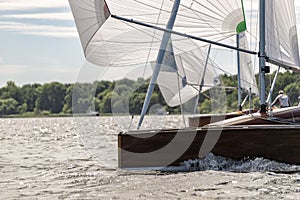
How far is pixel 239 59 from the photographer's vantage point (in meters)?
20.1

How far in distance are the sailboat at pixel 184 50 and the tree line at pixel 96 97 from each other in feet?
1.76

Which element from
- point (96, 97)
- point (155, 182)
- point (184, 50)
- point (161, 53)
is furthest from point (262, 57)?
point (96, 97)

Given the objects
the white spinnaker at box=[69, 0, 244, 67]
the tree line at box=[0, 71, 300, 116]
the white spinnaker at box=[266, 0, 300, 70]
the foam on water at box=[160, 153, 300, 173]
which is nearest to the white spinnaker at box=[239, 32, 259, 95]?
the tree line at box=[0, 71, 300, 116]

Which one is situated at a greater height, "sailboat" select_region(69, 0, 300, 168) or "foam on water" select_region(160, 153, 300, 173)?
"sailboat" select_region(69, 0, 300, 168)

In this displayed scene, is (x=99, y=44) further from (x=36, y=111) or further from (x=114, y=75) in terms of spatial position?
(x=36, y=111)

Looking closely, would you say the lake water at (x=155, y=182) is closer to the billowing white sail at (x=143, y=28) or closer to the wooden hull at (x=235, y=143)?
the wooden hull at (x=235, y=143)

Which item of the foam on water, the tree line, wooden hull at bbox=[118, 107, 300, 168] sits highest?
the tree line

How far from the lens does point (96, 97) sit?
14.2m

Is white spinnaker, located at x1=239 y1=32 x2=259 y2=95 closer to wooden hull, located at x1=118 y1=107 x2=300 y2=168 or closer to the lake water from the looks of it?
the lake water

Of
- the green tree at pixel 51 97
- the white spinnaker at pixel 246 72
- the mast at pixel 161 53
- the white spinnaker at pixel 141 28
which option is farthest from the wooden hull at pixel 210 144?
the green tree at pixel 51 97

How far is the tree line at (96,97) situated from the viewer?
11358mm

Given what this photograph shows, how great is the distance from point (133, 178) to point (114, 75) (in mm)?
2220

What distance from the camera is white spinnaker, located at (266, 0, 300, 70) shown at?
1178cm

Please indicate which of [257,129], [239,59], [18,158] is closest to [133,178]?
[257,129]
